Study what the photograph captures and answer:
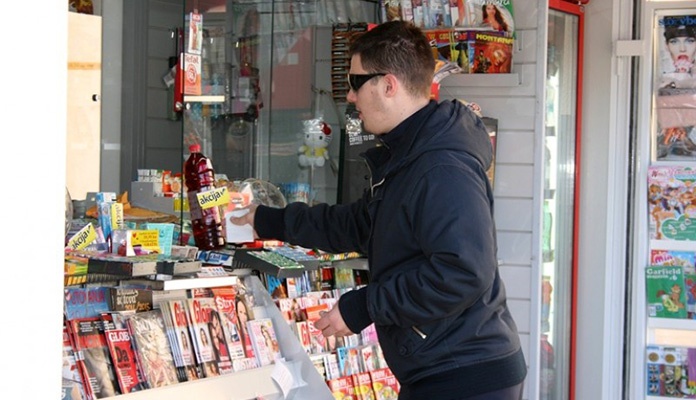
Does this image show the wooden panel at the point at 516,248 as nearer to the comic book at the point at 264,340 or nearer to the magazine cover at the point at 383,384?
the magazine cover at the point at 383,384

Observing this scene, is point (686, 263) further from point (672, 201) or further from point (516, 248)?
point (516, 248)

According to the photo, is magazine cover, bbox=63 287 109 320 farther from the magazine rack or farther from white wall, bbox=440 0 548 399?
white wall, bbox=440 0 548 399

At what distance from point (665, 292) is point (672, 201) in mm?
560

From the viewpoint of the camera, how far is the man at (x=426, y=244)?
2.70 metres

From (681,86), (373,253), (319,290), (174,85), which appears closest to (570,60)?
(681,86)

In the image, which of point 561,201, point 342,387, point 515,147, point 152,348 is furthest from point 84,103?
point 561,201

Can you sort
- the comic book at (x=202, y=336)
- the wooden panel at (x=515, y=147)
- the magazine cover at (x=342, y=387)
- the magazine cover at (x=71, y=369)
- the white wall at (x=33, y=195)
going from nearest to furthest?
the white wall at (x=33, y=195), the magazine cover at (x=71, y=369), the comic book at (x=202, y=336), the magazine cover at (x=342, y=387), the wooden panel at (x=515, y=147)

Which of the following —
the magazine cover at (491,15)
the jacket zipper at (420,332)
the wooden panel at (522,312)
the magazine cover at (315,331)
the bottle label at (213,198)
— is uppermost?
the magazine cover at (491,15)

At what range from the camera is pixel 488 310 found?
9.30 feet

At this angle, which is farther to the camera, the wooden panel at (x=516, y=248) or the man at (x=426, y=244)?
the wooden panel at (x=516, y=248)

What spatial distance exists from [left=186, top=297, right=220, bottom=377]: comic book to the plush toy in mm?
1329

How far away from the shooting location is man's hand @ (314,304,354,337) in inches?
114

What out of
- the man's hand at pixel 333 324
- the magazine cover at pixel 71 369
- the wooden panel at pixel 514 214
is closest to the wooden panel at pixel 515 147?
the wooden panel at pixel 514 214

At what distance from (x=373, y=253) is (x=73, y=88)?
1.78 metres
